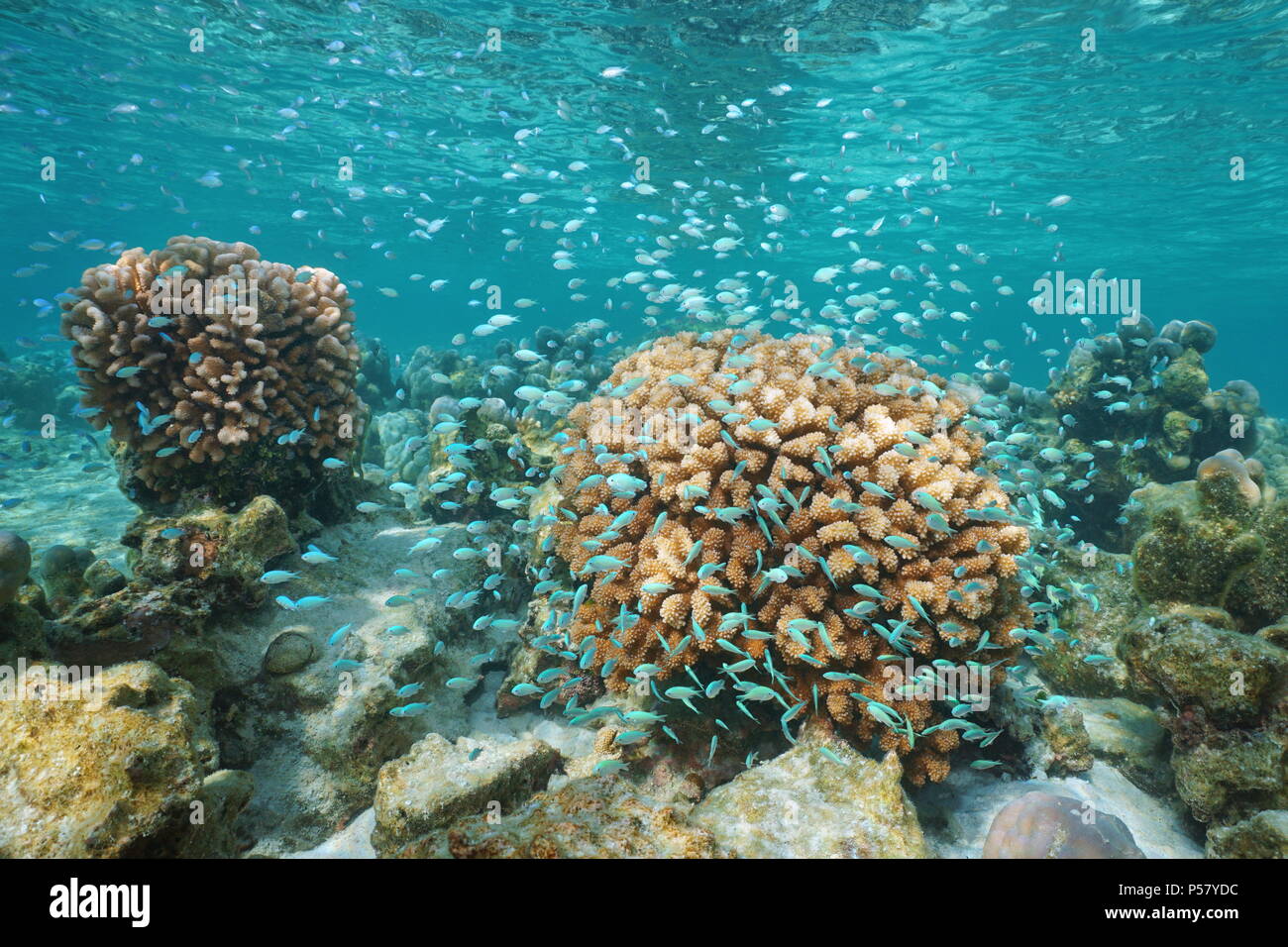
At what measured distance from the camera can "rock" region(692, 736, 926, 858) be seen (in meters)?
3.30

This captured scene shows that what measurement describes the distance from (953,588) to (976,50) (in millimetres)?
21361

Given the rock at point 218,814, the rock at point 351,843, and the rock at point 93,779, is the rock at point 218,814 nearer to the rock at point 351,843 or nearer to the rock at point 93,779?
the rock at point 93,779

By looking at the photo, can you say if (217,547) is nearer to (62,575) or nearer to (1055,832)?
(62,575)

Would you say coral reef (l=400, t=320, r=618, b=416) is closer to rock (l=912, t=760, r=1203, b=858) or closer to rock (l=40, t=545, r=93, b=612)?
rock (l=40, t=545, r=93, b=612)

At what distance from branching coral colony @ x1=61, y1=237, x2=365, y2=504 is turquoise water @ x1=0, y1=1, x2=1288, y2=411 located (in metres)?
11.1

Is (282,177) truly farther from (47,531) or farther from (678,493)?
(678,493)

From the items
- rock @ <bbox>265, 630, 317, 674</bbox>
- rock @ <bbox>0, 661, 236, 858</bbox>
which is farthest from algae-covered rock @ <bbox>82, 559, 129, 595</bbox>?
rock @ <bbox>0, 661, 236, 858</bbox>

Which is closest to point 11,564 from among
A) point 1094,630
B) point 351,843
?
point 351,843

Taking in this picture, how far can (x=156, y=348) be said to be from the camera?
226 inches

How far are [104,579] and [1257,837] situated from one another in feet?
27.8

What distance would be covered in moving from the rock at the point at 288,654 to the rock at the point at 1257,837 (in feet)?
21.6

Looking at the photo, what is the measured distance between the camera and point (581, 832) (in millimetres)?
2881
